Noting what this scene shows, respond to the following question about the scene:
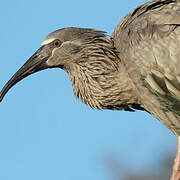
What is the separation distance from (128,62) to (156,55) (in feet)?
1.37

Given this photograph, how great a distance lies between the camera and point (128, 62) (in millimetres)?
13133

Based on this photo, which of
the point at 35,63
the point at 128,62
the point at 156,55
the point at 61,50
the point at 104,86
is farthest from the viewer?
the point at 35,63

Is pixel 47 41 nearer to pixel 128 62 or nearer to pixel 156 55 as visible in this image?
pixel 128 62

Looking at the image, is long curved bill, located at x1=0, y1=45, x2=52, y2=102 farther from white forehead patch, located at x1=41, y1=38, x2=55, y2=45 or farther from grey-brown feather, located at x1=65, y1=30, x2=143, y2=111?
grey-brown feather, located at x1=65, y1=30, x2=143, y2=111

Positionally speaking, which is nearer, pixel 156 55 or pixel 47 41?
pixel 156 55

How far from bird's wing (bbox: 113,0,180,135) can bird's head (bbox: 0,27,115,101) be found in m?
0.64

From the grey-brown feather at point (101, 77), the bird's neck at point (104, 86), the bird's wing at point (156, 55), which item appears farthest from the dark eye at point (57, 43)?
the bird's wing at point (156, 55)

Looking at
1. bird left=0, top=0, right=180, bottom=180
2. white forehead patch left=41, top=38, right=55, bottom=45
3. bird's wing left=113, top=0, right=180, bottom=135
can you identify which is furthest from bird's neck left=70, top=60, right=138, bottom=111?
white forehead patch left=41, top=38, right=55, bottom=45

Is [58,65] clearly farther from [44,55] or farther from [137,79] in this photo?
[137,79]

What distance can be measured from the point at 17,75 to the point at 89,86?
3.48ft

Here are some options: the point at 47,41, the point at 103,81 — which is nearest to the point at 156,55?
the point at 103,81

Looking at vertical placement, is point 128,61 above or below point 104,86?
above

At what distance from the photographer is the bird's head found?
540 inches

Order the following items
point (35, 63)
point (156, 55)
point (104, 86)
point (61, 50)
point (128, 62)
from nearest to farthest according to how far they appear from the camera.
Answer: point (156, 55) → point (128, 62) → point (104, 86) → point (61, 50) → point (35, 63)
